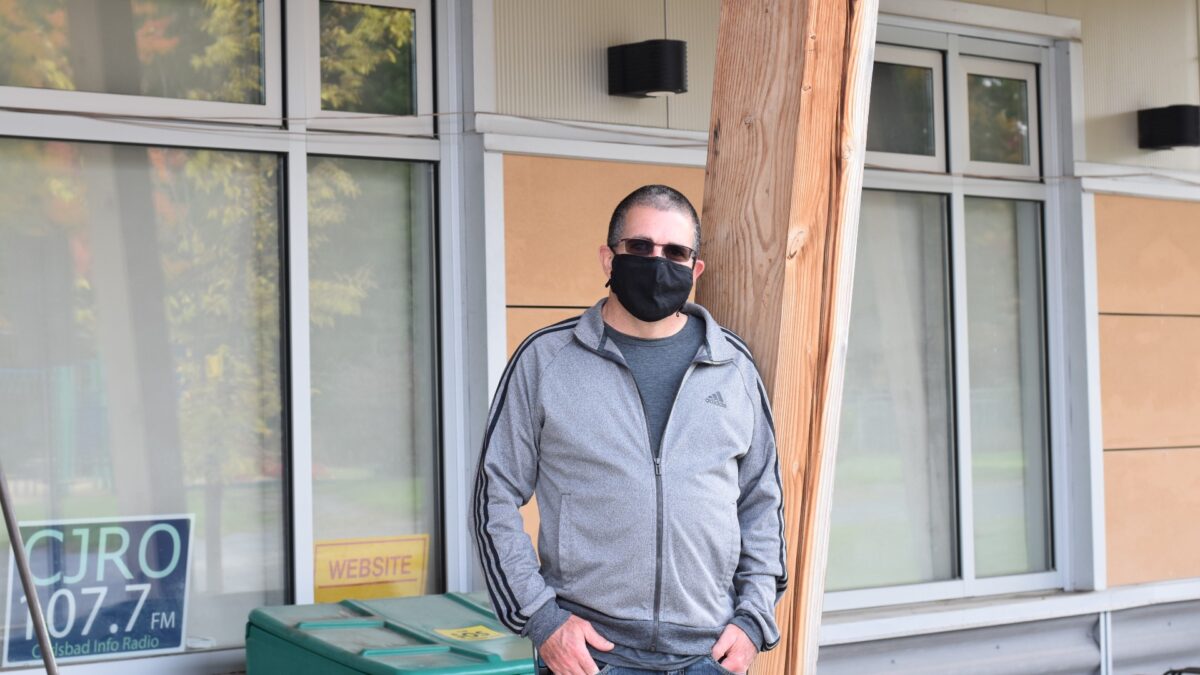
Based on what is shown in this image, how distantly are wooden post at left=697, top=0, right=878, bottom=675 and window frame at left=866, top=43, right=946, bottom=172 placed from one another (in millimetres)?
3880

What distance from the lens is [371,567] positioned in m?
5.22

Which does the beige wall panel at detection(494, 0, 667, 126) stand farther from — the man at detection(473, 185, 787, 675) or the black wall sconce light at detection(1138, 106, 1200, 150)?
the man at detection(473, 185, 787, 675)

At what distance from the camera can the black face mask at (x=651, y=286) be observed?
2475 millimetres

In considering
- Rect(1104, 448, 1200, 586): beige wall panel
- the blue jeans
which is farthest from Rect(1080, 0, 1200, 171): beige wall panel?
the blue jeans

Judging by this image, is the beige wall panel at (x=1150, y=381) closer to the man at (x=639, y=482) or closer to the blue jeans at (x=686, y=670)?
the man at (x=639, y=482)

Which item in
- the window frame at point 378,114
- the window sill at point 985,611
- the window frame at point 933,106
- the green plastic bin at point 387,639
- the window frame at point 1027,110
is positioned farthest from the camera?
the window frame at point 1027,110

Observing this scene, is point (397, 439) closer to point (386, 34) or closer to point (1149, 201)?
point (386, 34)

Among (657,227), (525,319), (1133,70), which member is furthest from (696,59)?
(657,227)

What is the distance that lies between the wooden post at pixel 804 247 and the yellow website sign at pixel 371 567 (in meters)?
2.81

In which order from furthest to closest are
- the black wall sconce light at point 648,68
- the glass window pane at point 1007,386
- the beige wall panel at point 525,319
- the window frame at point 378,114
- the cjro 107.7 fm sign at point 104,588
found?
the glass window pane at point 1007,386
the black wall sconce light at point 648,68
the beige wall panel at point 525,319
the window frame at point 378,114
the cjro 107.7 fm sign at point 104,588

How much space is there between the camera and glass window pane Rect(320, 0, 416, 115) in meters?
5.18

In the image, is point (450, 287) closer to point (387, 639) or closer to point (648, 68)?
point (648, 68)

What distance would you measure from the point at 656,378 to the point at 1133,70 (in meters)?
5.40

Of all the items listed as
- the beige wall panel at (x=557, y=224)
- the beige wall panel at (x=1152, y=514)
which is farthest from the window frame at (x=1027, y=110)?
the beige wall panel at (x=557, y=224)
